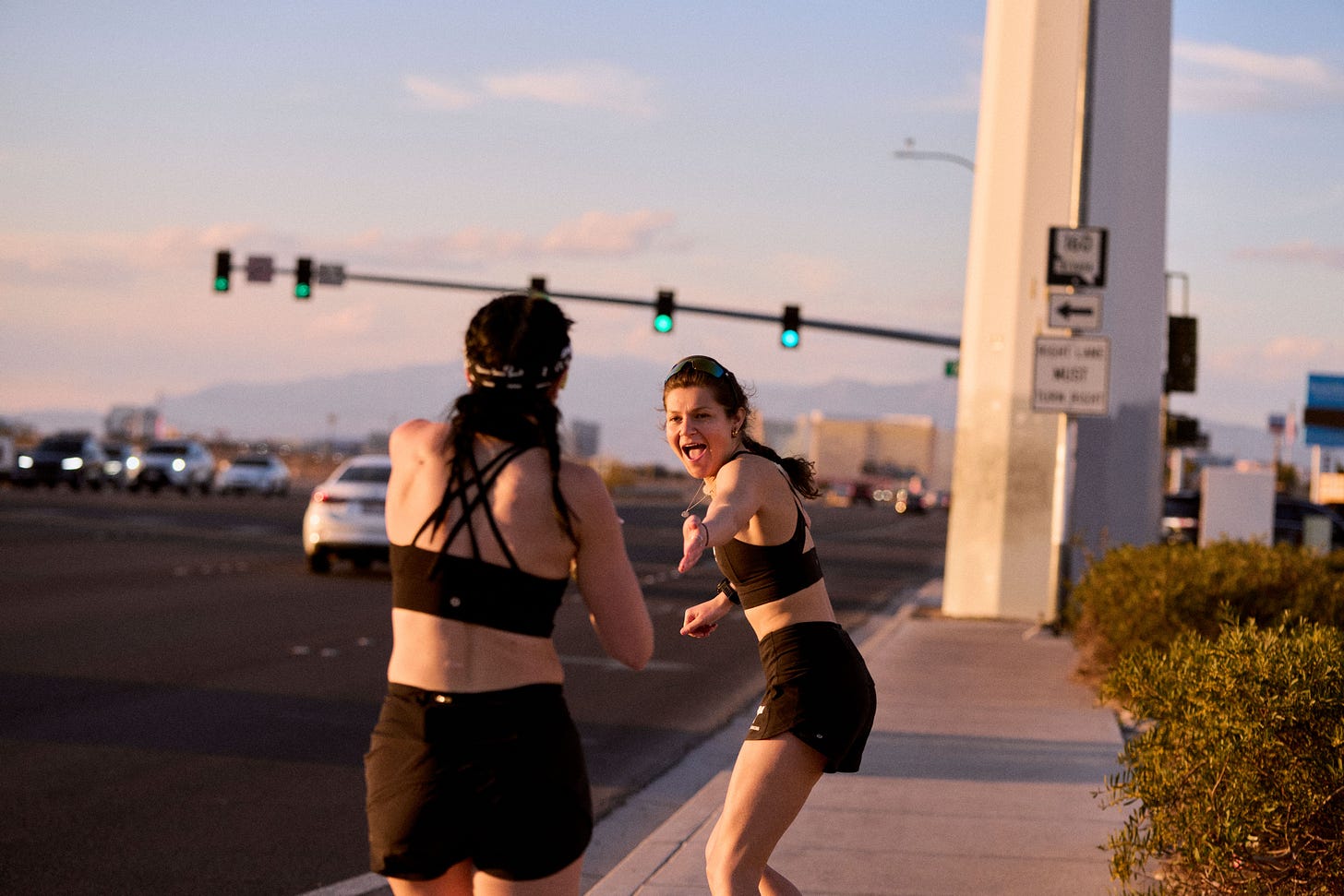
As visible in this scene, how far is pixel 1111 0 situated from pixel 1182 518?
9759mm

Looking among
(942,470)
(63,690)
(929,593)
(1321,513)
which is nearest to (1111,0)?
(929,593)

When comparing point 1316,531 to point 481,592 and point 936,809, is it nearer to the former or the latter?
point 936,809

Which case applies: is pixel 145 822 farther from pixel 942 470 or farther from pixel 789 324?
pixel 942 470

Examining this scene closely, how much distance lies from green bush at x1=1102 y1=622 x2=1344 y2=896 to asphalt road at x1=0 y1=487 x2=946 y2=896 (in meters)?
3.41

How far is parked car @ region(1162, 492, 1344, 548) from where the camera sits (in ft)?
86.6

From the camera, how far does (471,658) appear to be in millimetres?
3416

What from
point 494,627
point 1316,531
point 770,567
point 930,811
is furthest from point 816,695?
point 1316,531

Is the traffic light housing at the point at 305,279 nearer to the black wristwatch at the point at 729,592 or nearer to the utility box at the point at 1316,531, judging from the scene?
the utility box at the point at 1316,531

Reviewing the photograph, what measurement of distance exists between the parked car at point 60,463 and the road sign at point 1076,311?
42.1 m

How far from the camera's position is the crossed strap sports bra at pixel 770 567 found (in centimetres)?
482

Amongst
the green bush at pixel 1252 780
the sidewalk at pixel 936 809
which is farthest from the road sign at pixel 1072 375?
the green bush at pixel 1252 780

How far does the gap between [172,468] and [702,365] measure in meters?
53.1

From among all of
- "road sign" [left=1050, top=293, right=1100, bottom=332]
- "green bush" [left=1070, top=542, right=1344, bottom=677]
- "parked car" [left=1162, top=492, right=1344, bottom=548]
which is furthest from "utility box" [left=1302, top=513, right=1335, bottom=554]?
"green bush" [left=1070, top=542, right=1344, bottom=677]

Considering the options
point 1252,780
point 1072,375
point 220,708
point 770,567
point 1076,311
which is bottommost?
point 220,708
